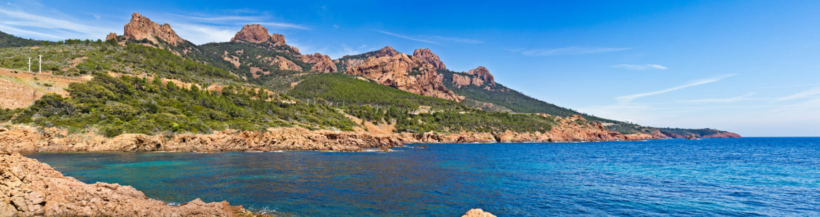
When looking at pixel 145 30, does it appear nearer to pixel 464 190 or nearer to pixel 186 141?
pixel 186 141

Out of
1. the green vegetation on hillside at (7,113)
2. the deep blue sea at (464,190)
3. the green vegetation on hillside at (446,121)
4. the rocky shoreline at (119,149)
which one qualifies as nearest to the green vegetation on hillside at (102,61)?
the green vegetation on hillside at (7,113)

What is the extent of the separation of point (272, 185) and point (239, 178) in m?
4.46

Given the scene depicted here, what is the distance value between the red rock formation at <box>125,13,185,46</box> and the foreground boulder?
170904 millimetres

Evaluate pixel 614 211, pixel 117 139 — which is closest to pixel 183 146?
pixel 117 139

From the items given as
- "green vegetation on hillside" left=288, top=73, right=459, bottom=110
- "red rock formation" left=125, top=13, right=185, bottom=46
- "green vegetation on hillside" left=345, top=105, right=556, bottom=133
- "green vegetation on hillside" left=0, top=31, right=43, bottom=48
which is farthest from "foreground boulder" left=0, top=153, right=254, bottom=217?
"green vegetation on hillside" left=0, top=31, right=43, bottom=48

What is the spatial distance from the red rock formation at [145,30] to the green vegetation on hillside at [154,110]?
96706 mm

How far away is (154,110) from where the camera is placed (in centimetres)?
5812

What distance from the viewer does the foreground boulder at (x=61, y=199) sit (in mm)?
12188

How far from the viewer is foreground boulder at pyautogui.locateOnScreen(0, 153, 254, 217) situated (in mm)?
12188

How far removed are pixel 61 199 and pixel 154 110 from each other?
54.5 meters

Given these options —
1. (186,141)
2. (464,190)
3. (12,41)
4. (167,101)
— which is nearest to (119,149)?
(186,141)

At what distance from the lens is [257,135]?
5438cm

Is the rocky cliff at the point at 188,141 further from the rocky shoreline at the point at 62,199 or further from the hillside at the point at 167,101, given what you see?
A: the rocky shoreline at the point at 62,199

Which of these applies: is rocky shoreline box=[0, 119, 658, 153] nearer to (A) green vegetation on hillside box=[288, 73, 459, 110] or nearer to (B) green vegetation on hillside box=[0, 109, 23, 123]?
(B) green vegetation on hillside box=[0, 109, 23, 123]
